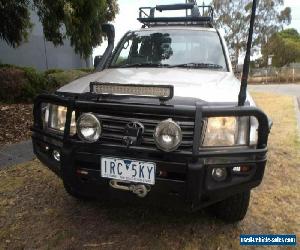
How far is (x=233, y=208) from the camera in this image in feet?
11.2

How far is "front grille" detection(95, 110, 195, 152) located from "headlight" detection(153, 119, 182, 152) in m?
0.07

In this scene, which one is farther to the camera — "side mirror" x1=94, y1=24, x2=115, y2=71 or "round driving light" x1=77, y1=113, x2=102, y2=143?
"side mirror" x1=94, y1=24, x2=115, y2=71

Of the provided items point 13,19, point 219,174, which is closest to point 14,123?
point 13,19

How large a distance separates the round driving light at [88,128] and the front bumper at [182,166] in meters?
0.05

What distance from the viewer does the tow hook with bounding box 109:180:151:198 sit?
2.88 metres

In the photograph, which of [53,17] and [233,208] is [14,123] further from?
[233,208]

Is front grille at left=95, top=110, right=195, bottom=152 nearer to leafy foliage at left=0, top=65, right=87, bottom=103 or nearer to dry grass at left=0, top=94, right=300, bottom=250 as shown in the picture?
dry grass at left=0, top=94, right=300, bottom=250

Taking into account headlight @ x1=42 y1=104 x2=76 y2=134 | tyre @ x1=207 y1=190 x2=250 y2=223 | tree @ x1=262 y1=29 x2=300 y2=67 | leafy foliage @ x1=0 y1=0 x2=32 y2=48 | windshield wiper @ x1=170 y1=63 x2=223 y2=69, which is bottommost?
tree @ x1=262 y1=29 x2=300 y2=67

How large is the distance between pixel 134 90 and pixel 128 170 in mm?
622

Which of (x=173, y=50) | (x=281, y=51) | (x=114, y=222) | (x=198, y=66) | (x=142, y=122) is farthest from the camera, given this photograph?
(x=281, y=51)

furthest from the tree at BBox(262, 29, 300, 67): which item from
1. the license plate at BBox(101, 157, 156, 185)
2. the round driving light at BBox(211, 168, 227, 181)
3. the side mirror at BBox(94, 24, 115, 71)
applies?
the license plate at BBox(101, 157, 156, 185)

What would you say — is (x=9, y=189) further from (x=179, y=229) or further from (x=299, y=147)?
(x=299, y=147)

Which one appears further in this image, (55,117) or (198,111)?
(55,117)

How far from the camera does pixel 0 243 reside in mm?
3191
